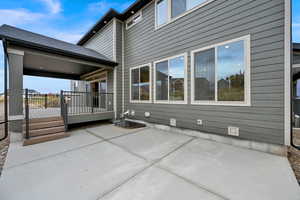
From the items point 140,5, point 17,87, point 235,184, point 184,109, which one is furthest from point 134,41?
point 235,184

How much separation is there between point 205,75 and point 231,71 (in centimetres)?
68

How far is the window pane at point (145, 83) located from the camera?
5.59m

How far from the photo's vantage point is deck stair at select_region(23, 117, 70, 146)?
3844 millimetres

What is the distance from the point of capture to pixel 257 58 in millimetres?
3031

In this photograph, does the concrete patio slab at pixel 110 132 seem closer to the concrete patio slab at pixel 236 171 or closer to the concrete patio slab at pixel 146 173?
the concrete patio slab at pixel 146 173

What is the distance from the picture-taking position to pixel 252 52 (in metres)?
3.09

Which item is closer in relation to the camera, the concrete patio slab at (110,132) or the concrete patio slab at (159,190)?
the concrete patio slab at (159,190)

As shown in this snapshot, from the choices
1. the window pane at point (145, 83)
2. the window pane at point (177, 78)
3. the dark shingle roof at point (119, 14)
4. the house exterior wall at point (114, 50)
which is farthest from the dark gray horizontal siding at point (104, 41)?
the window pane at point (177, 78)

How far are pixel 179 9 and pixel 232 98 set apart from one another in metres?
3.63

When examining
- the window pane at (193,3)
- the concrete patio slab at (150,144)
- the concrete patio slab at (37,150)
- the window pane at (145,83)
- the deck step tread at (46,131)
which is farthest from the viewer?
the window pane at (145,83)

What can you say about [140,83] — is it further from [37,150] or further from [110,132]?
[37,150]

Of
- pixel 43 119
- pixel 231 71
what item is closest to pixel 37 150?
pixel 43 119

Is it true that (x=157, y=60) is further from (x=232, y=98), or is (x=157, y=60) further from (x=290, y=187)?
(x=290, y=187)

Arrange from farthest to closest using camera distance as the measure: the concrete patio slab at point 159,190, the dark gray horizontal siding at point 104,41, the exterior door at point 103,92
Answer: the exterior door at point 103,92 → the dark gray horizontal siding at point 104,41 → the concrete patio slab at point 159,190
